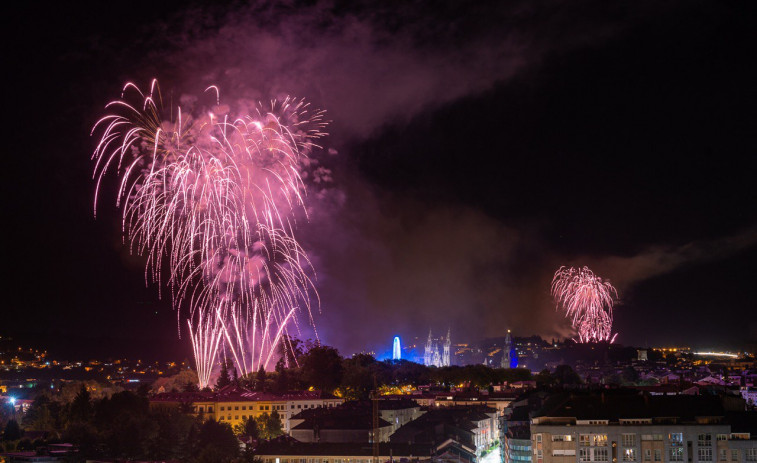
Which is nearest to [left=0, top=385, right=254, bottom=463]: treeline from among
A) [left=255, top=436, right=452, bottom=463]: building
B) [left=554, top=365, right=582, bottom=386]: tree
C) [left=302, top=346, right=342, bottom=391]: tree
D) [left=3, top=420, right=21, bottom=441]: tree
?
[left=3, top=420, right=21, bottom=441]: tree

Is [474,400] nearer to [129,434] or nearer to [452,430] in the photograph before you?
[452,430]

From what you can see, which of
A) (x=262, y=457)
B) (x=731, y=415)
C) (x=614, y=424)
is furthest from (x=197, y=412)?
(x=731, y=415)

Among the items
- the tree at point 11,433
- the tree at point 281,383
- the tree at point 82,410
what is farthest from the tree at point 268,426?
the tree at point 11,433

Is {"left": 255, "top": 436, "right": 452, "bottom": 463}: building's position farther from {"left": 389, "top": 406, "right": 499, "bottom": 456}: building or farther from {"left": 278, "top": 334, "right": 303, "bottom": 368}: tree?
{"left": 278, "top": 334, "right": 303, "bottom": 368}: tree

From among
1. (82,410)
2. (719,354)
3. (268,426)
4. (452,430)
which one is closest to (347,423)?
(452,430)

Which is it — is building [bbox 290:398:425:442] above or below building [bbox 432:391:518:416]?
below
